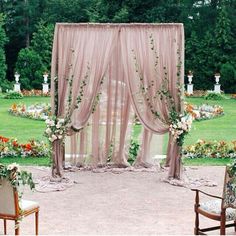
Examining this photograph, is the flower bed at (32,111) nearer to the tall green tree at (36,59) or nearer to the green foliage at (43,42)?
the tall green tree at (36,59)

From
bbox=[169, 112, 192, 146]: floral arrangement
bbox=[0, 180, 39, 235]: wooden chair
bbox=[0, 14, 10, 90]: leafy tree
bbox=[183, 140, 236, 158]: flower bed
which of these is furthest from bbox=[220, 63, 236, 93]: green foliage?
bbox=[0, 180, 39, 235]: wooden chair

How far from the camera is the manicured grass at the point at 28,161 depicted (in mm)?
10656

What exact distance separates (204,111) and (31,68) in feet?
38.2

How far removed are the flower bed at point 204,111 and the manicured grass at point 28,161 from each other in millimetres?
6223

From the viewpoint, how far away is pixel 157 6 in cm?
3016

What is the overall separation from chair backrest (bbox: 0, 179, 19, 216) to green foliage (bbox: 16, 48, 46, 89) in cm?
2199

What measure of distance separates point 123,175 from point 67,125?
1213 mm

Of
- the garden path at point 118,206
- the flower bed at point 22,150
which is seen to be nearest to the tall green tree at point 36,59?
the flower bed at point 22,150

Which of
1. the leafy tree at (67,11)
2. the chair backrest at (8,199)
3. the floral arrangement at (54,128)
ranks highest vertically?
the leafy tree at (67,11)

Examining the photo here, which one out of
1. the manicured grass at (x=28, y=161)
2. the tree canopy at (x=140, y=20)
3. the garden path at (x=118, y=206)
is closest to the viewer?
the garden path at (x=118, y=206)

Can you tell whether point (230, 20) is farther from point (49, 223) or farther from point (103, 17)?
point (49, 223)

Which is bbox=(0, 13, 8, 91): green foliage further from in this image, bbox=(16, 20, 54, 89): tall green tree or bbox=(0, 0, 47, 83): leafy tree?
bbox=(0, 0, 47, 83): leafy tree

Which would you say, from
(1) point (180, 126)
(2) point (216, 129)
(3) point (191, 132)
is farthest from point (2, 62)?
(1) point (180, 126)

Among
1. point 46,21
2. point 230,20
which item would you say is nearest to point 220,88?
point 230,20
